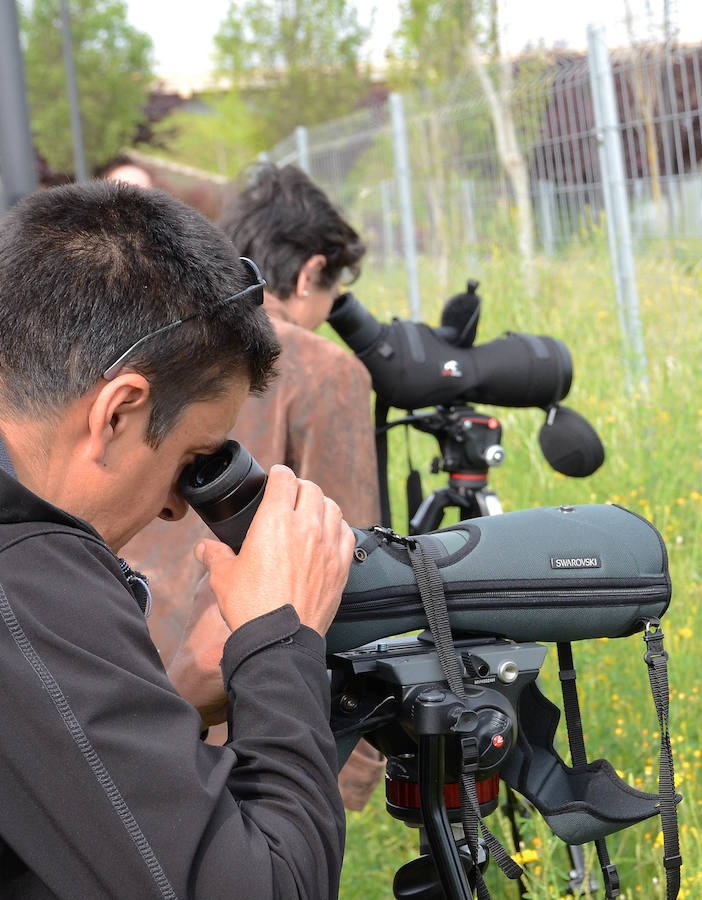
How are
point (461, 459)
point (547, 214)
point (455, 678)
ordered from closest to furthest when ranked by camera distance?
point (455, 678)
point (461, 459)
point (547, 214)

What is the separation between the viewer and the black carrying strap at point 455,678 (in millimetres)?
1414

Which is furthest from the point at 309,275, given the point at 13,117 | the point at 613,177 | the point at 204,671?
the point at 613,177

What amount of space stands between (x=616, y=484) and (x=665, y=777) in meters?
2.83

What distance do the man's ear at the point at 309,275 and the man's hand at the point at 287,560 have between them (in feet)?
6.29

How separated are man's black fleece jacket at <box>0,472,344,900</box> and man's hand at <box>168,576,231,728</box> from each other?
1.37 ft

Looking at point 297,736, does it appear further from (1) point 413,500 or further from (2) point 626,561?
(1) point 413,500

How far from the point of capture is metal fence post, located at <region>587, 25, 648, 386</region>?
16.9ft

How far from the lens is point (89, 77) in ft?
107

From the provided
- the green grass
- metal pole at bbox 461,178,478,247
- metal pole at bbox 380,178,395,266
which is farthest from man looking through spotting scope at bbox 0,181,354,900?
metal pole at bbox 380,178,395,266

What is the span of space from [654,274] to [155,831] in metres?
4.43

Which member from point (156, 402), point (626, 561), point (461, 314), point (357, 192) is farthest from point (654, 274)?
point (357, 192)

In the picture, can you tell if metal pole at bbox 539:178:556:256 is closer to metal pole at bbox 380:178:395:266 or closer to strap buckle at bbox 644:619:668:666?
metal pole at bbox 380:178:395:266

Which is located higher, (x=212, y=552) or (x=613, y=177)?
(x=613, y=177)

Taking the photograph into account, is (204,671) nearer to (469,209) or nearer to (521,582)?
(521,582)
